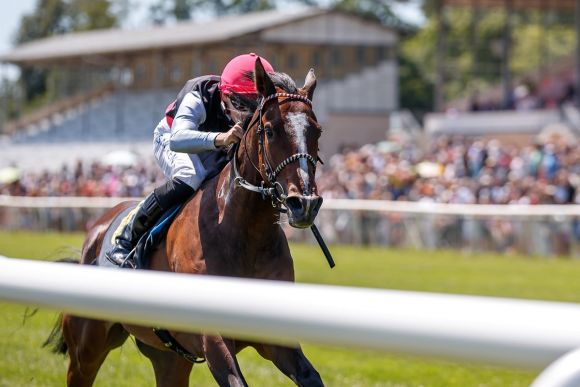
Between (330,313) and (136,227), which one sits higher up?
(330,313)

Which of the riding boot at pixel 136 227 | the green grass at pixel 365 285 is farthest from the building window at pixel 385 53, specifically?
the riding boot at pixel 136 227

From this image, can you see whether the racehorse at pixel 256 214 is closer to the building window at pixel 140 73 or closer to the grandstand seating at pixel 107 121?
the grandstand seating at pixel 107 121

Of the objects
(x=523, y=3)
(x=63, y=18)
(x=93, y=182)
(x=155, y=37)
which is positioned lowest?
(x=93, y=182)

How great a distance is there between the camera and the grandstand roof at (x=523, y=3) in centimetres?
3275

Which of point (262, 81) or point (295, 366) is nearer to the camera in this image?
point (295, 366)

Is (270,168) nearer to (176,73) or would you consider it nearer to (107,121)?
(176,73)

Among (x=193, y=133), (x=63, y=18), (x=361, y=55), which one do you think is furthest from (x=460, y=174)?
(x=63, y=18)

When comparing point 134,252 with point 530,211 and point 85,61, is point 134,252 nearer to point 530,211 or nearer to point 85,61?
point 530,211

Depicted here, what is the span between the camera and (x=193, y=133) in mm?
4742

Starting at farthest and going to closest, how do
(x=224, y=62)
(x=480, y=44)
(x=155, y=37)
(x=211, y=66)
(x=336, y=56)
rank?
1. (x=480, y=44)
2. (x=155, y=37)
3. (x=211, y=66)
4. (x=336, y=56)
5. (x=224, y=62)

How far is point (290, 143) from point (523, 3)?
3109 cm

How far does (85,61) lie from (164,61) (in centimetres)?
650

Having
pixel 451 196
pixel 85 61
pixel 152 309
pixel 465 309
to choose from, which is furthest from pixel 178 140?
pixel 85 61

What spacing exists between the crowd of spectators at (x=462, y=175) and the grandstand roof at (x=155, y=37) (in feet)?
43.3
